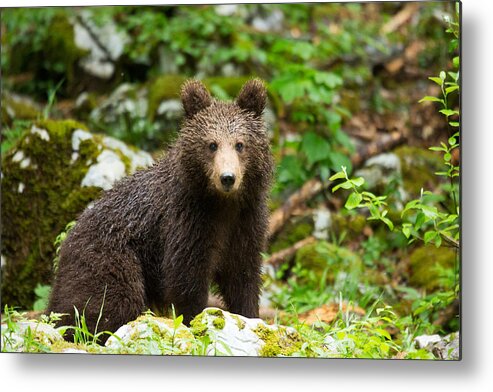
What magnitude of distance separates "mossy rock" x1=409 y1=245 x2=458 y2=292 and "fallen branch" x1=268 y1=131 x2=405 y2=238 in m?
1.12

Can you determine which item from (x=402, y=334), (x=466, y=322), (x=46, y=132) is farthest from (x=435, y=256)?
(x=46, y=132)

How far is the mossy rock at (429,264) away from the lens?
7039mm

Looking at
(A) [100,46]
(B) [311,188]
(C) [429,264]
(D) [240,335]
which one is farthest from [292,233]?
(A) [100,46]

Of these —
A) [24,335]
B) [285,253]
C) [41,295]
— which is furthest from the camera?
[285,253]

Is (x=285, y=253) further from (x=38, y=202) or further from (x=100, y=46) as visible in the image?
(x=100, y=46)

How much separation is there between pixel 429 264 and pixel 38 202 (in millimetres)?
3150

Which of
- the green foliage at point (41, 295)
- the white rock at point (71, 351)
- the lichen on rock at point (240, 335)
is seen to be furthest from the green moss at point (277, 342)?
the green foliage at point (41, 295)

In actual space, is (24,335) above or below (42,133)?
below

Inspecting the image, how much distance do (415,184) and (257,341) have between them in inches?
124

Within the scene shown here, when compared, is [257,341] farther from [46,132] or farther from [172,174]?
[46,132]

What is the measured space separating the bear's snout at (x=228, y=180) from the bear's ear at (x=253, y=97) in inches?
22.0

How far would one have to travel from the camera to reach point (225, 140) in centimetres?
512

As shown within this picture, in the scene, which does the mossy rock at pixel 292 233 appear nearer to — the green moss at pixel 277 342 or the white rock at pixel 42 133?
the white rock at pixel 42 133

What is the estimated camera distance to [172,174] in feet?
17.6
